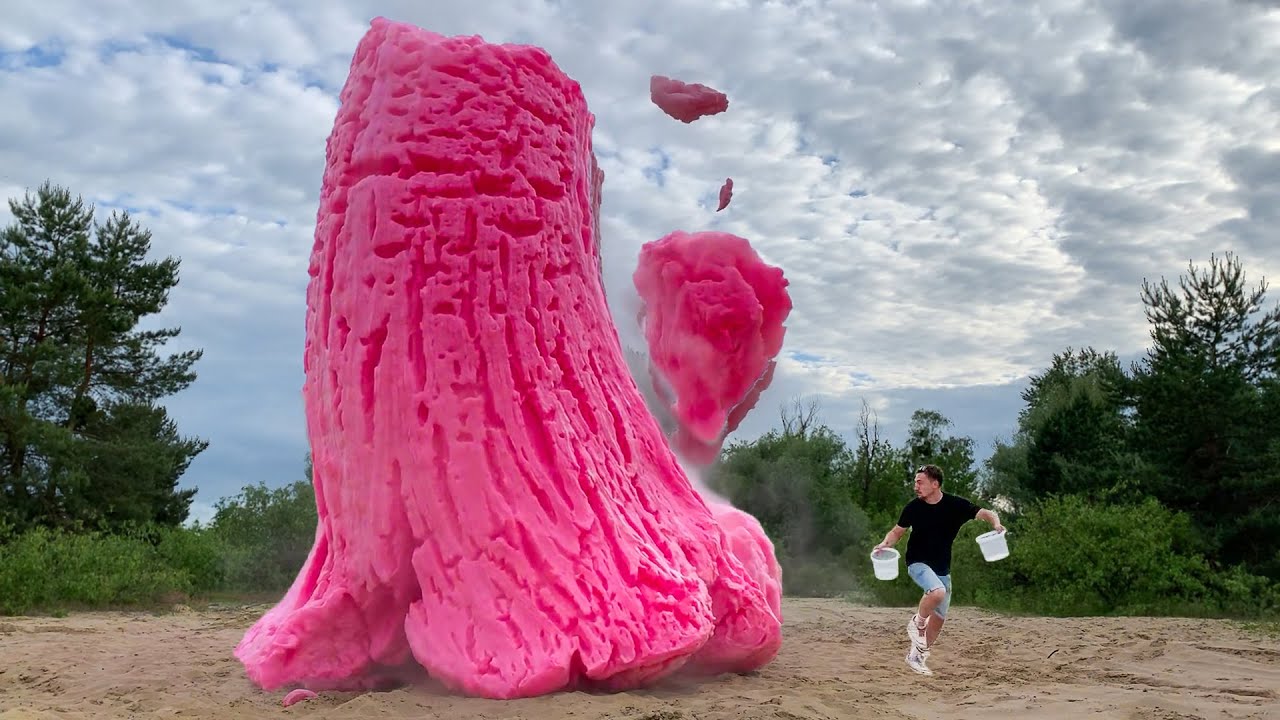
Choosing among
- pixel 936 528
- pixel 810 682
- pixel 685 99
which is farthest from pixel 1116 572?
pixel 685 99

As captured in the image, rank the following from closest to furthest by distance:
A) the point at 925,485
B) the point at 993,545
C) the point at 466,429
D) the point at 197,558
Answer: the point at 466,429 → the point at 993,545 → the point at 925,485 → the point at 197,558

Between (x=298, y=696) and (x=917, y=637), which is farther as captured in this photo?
(x=917, y=637)

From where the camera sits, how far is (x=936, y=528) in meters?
7.17

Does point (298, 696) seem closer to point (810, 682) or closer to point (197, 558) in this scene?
point (810, 682)

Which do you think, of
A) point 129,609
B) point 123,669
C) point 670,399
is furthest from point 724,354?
point 129,609

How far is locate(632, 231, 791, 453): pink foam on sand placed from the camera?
858cm

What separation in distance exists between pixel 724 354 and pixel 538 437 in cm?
331

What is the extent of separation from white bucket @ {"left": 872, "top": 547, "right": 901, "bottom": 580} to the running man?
0.34ft

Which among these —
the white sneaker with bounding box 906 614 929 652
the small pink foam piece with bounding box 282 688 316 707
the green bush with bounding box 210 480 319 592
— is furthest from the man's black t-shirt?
the green bush with bounding box 210 480 319 592

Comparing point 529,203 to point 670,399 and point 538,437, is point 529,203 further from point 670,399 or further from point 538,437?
point 670,399

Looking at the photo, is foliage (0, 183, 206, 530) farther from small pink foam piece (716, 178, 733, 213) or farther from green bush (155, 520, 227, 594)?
small pink foam piece (716, 178, 733, 213)

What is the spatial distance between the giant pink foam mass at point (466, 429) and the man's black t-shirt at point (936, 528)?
6.25 feet

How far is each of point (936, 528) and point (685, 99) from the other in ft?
13.6

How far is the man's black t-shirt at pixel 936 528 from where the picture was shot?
7.16 metres
